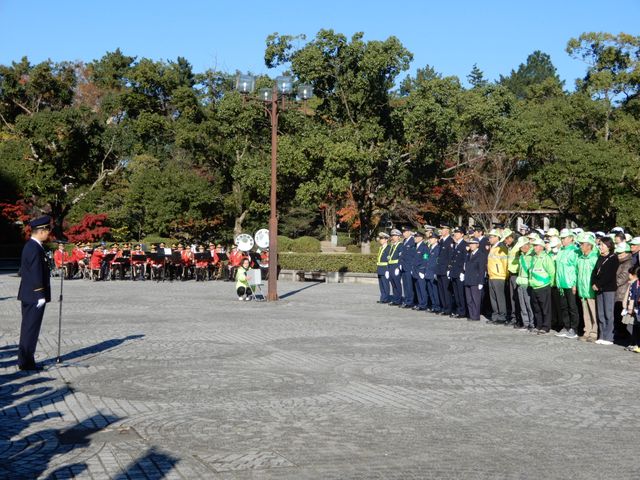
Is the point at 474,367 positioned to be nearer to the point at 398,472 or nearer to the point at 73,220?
the point at 398,472

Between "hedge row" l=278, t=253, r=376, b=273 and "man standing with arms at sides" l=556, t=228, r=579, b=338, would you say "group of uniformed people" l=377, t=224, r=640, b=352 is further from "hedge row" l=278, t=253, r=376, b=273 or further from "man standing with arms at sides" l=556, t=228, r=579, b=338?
"hedge row" l=278, t=253, r=376, b=273

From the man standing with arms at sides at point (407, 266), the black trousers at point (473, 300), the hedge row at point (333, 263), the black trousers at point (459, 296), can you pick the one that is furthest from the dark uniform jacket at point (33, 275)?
the hedge row at point (333, 263)

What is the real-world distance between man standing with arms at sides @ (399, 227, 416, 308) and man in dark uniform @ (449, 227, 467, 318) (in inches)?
82.4

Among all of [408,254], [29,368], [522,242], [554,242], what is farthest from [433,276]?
[29,368]

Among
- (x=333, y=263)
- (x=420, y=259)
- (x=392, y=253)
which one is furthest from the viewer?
(x=333, y=263)

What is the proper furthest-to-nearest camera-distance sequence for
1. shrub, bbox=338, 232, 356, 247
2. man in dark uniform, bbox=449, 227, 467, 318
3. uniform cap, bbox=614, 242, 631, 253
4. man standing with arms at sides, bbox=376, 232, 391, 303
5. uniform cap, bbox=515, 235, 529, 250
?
shrub, bbox=338, 232, 356, 247, man standing with arms at sides, bbox=376, 232, 391, 303, man in dark uniform, bbox=449, 227, 467, 318, uniform cap, bbox=515, 235, 529, 250, uniform cap, bbox=614, 242, 631, 253

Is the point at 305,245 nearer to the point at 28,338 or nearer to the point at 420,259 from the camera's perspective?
the point at 420,259

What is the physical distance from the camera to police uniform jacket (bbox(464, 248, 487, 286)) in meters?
18.1

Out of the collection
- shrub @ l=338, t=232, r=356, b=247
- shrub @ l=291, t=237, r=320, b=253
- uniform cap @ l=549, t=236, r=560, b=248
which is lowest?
uniform cap @ l=549, t=236, r=560, b=248

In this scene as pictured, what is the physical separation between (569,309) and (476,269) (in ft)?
10.1

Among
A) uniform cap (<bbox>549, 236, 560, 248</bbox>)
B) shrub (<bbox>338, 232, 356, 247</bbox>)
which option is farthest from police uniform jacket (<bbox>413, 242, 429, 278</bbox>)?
shrub (<bbox>338, 232, 356, 247</bbox>)

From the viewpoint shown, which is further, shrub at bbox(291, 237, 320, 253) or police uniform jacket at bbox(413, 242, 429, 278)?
shrub at bbox(291, 237, 320, 253)

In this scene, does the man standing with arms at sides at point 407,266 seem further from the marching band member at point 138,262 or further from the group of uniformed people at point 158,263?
the marching band member at point 138,262

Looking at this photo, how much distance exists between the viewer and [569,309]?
15422mm
